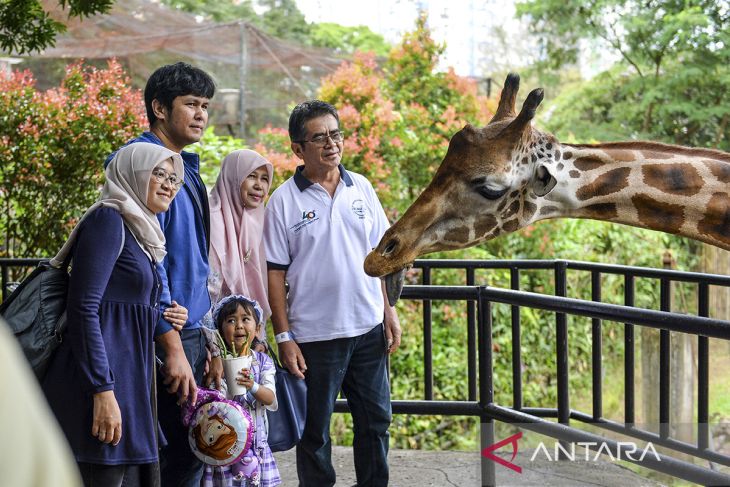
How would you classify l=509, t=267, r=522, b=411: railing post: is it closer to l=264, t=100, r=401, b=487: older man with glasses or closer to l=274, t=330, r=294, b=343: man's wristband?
l=264, t=100, r=401, b=487: older man with glasses

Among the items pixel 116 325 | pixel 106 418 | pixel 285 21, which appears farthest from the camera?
pixel 285 21

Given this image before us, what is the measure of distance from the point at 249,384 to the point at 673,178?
5.74 ft

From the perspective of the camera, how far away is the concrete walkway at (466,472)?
4.38m

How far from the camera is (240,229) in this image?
3434mm

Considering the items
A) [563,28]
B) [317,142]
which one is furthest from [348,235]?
[563,28]

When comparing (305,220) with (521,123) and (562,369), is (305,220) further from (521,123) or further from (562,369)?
(562,369)

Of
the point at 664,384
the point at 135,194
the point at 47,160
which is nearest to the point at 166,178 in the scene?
the point at 135,194

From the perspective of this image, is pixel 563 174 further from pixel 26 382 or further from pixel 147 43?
pixel 147 43

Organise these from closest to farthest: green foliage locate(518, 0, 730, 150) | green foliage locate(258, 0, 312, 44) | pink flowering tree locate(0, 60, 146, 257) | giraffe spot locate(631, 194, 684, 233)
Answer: giraffe spot locate(631, 194, 684, 233), pink flowering tree locate(0, 60, 146, 257), green foliage locate(518, 0, 730, 150), green foliage locate(258, 0, 312, 44)

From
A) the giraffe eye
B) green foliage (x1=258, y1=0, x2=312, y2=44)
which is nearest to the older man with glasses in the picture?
the giraffe eye

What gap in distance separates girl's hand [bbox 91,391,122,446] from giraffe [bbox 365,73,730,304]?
1.04 m

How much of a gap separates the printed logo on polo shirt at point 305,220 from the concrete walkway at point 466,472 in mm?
1534

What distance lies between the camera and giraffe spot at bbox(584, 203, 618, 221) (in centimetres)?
333

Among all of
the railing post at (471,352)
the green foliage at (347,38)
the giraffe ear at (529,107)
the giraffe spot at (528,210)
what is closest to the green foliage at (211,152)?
the railing post at (471,352)
